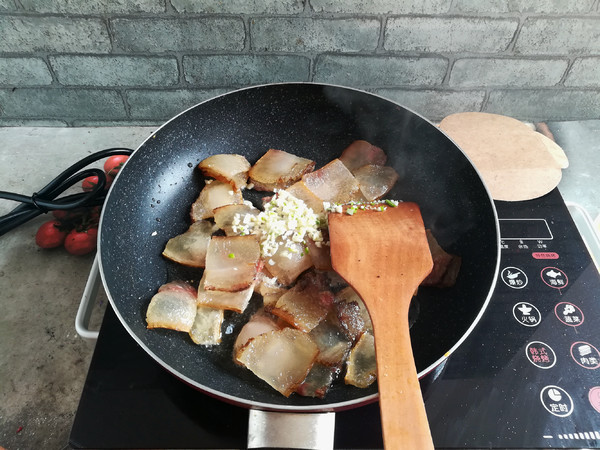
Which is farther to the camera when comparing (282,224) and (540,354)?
(282,224)

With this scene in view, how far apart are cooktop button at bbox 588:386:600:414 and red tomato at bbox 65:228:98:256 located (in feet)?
3.84

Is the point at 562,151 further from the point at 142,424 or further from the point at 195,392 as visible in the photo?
the point at 142,424

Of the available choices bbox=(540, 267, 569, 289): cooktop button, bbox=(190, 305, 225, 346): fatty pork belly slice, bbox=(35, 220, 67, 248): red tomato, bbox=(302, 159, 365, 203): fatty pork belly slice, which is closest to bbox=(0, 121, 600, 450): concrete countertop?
bbox=(35, 220, 67, 248): red tomato

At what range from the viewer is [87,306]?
100cm

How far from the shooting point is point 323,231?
111 cm

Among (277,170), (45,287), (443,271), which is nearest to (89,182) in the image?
(45,287)

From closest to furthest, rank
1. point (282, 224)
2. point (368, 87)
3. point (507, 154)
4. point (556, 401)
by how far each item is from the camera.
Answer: point (556, 401), point (282, 224), point (507, 154), point (368, 87)

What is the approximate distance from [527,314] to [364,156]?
0.59m

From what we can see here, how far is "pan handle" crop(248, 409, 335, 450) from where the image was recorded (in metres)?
0.76

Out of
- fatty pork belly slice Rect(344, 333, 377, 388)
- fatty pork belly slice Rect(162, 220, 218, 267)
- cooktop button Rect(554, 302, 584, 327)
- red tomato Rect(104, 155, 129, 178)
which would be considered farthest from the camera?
red tomato Rect(104, 155, 129, 178)

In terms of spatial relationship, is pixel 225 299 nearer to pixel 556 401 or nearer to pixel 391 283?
pixel 391 283

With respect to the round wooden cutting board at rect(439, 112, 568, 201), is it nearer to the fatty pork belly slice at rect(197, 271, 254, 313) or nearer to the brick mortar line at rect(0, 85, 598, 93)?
the brick mortar line at rect(0, 85, 598, 93)

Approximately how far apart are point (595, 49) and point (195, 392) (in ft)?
4.94

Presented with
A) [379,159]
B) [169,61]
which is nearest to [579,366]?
[379,159]
